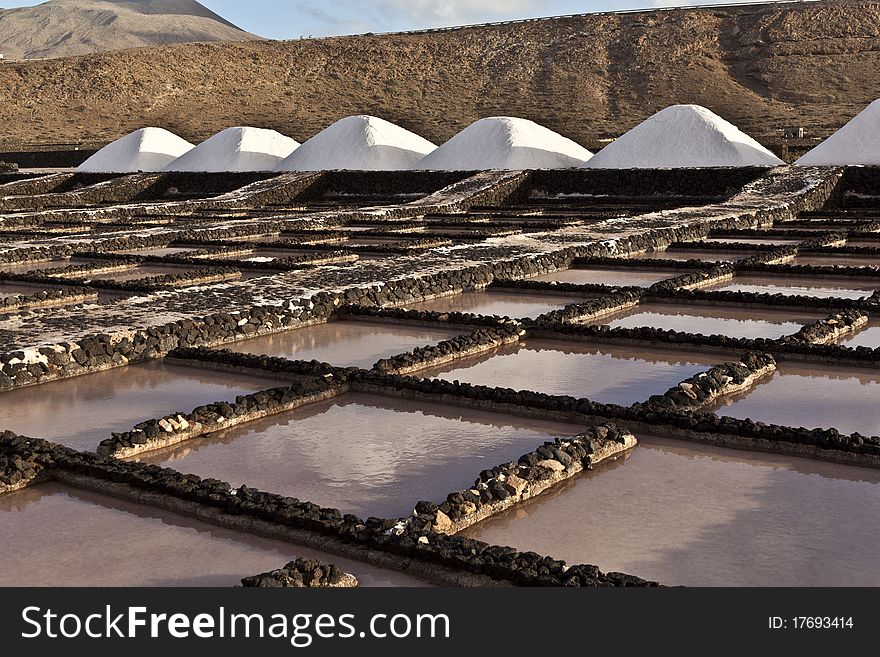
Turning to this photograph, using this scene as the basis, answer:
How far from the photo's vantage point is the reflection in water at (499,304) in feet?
23.8

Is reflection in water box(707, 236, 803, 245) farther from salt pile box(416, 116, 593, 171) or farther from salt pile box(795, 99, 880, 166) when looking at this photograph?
salt pile box(416, 116, 593, 171)

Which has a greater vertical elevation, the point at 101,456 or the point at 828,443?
the point at 828,443

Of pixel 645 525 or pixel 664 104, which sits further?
pixel 664 104

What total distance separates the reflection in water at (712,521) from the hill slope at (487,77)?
34.1 meters

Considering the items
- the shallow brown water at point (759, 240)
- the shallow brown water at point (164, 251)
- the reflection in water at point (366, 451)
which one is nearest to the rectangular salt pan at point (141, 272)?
the shallow brown water at point (164, 251)

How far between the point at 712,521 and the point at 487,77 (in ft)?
151

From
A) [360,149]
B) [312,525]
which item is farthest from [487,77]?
[312,525]

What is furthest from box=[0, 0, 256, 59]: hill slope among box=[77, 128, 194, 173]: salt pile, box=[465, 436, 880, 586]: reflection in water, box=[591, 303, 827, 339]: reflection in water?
box=[465, 436, 880, 586]: reflection in water

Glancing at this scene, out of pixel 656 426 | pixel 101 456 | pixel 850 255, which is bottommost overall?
pixel 101 456

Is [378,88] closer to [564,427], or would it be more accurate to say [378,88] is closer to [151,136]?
[151,136]

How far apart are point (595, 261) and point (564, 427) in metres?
5.37

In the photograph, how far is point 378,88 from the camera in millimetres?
47188

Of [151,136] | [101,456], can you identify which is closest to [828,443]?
[101,456]

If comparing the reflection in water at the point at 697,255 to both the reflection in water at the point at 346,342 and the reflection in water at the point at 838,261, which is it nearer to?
the reflection in water at the point at 838,261
